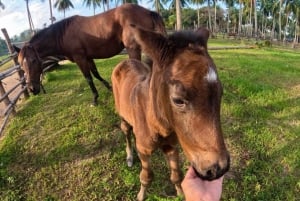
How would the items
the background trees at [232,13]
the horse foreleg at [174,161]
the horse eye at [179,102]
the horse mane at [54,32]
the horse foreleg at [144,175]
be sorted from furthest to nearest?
the background trees at [232,13] < the horse mane at [54,32] < the horse foreleg at [144,175] < the horse foreleg at [174,161] < the horse eye at [179,102]

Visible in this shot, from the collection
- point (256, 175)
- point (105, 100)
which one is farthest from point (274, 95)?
point (105, 100)

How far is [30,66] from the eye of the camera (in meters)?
6.73

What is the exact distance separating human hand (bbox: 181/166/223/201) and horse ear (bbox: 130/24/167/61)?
0.90 meters

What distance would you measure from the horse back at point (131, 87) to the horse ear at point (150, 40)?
2.70 feet

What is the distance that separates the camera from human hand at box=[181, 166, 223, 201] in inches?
92.6

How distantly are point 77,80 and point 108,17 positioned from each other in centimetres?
285

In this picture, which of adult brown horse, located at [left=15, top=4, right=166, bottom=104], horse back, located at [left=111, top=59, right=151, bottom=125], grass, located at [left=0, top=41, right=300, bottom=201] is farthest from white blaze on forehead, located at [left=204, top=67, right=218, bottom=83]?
adult brown horse, located at [left=15, top=4, right=166, bottom=104]

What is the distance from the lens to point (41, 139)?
5820 mm

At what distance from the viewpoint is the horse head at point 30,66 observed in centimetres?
673

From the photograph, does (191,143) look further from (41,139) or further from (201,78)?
(41,139)

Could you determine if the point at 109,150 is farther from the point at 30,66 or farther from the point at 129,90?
the point at 30,66

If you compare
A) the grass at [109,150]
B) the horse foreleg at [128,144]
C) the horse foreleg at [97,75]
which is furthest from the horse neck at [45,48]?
the horse foreleg at [128,144]

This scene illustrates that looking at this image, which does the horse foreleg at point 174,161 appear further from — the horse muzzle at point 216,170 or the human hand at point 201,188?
the horse muzzle at point 216,170

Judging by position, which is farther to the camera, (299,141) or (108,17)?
(108,17)
